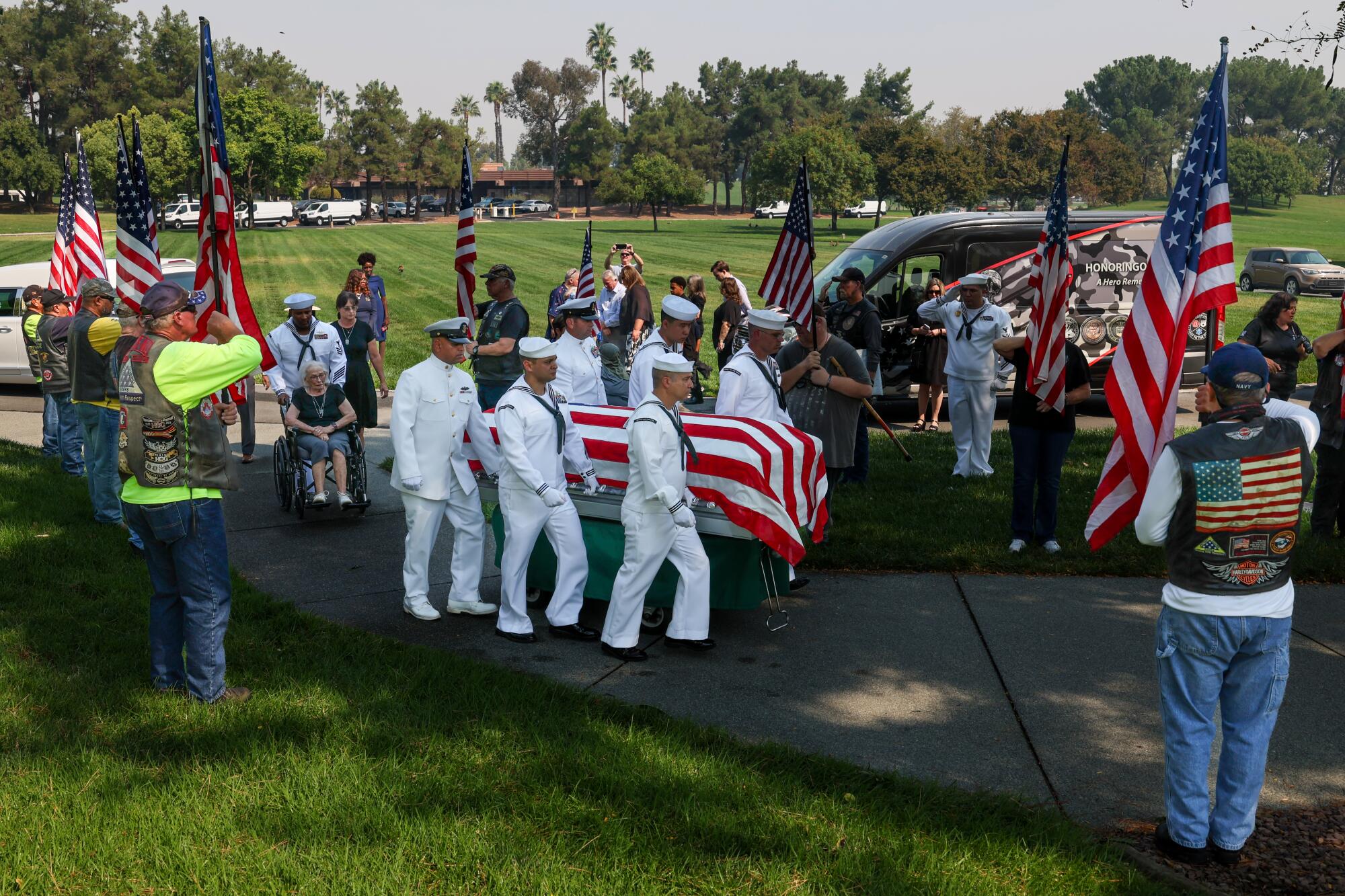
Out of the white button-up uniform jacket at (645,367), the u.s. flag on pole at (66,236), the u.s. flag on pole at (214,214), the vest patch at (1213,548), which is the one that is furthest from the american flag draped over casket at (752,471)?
the u.s. flag on pole at (66,236)

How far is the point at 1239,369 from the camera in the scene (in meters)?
4.68

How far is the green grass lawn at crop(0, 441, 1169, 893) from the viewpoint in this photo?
15.5 ft

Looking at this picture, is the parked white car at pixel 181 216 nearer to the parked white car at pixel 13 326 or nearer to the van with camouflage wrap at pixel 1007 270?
the parked white car at pixel 13 326

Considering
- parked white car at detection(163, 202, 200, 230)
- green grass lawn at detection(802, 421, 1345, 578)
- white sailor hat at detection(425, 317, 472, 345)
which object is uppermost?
parked white car at detection(163, 202, 200, 230)

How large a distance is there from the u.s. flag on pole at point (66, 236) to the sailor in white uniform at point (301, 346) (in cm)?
503

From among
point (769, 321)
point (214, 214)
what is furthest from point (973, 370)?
point (214, 214)

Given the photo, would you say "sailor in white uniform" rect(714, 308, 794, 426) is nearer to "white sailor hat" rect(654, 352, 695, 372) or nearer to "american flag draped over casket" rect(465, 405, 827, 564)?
"american flag draped over casket" rect(465, 405, 827, 564)

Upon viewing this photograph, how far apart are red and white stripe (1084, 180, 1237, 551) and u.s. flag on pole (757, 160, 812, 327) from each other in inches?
138

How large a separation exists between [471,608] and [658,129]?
110 metres

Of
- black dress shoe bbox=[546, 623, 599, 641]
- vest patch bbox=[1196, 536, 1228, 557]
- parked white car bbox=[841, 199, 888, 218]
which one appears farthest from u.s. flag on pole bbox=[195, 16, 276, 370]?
parked white car bbox=[841, 199, 888, 218]

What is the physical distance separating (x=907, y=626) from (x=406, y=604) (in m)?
3.38

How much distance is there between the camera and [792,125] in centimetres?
11550

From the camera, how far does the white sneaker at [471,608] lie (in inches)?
316

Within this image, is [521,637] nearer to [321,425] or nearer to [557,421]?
[557,421]
